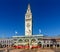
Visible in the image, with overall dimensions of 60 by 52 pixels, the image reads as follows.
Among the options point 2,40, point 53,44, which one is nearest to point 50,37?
point 53,44

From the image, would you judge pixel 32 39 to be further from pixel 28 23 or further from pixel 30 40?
pixel 28 23

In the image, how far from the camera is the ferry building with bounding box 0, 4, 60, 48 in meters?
147

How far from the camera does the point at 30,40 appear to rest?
151000 mm

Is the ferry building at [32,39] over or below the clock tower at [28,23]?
below

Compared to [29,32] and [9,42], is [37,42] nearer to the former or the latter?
[29,32]

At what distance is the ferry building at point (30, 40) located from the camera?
484ft

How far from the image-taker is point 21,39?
6063 inches

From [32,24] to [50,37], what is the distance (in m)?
21.7

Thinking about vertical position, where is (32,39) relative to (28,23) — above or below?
below

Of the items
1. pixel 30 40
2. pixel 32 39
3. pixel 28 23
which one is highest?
pixel 28 23

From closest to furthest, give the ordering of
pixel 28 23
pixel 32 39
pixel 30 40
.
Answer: pixel 30 40 → pixel 32 39 → pixel 28 23

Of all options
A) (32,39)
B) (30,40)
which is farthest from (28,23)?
(30,40)

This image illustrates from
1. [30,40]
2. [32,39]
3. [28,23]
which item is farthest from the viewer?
[28,23]

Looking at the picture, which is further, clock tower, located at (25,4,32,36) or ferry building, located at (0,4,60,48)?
clock tower, located at (25,4,32,36)
